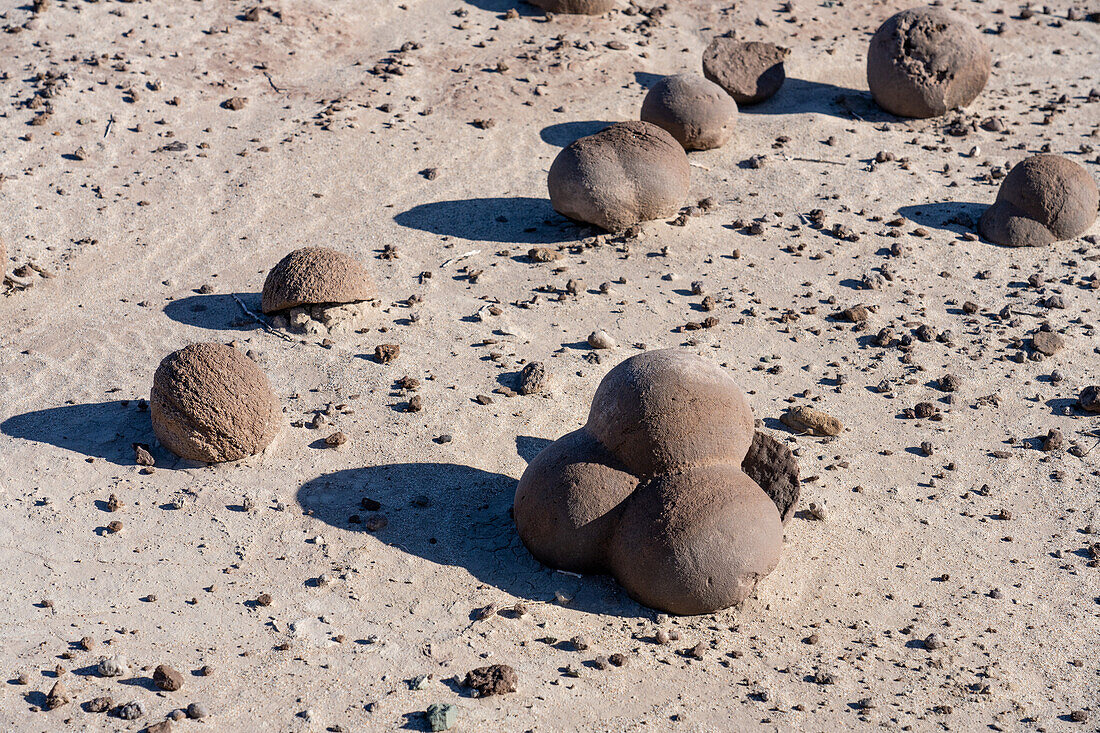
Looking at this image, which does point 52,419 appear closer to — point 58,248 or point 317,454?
point 317,454

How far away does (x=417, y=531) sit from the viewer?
5309 mm

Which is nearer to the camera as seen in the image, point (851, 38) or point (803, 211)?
point (803, 211)

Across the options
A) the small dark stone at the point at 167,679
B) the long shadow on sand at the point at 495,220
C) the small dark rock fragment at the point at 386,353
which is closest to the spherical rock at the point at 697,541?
the small dark stone at the point at 167,679

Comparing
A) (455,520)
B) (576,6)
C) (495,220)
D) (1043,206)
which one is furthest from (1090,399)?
(576,6)

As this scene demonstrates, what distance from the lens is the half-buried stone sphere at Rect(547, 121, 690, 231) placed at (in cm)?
773

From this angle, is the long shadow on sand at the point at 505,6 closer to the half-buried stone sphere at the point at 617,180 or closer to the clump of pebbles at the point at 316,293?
the half-buried stone sphere at the point at 617,180

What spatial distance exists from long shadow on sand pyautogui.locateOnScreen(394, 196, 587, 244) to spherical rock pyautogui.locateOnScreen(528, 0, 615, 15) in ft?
10.2

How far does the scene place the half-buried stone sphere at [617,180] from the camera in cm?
773

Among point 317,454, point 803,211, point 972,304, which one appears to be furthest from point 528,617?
point 803,211

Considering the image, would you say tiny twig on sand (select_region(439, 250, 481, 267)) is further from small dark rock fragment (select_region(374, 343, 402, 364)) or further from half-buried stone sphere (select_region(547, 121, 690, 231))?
small dark rock fragment (select_region(374, 343, 402, 364))

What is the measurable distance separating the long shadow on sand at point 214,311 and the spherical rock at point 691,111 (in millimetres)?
3620

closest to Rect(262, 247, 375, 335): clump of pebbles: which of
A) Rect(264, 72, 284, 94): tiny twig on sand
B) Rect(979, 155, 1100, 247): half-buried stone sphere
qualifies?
Rect(264, 72, 284, 94): tiny twig on sand

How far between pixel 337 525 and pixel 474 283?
2509mm

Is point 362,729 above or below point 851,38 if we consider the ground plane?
below
